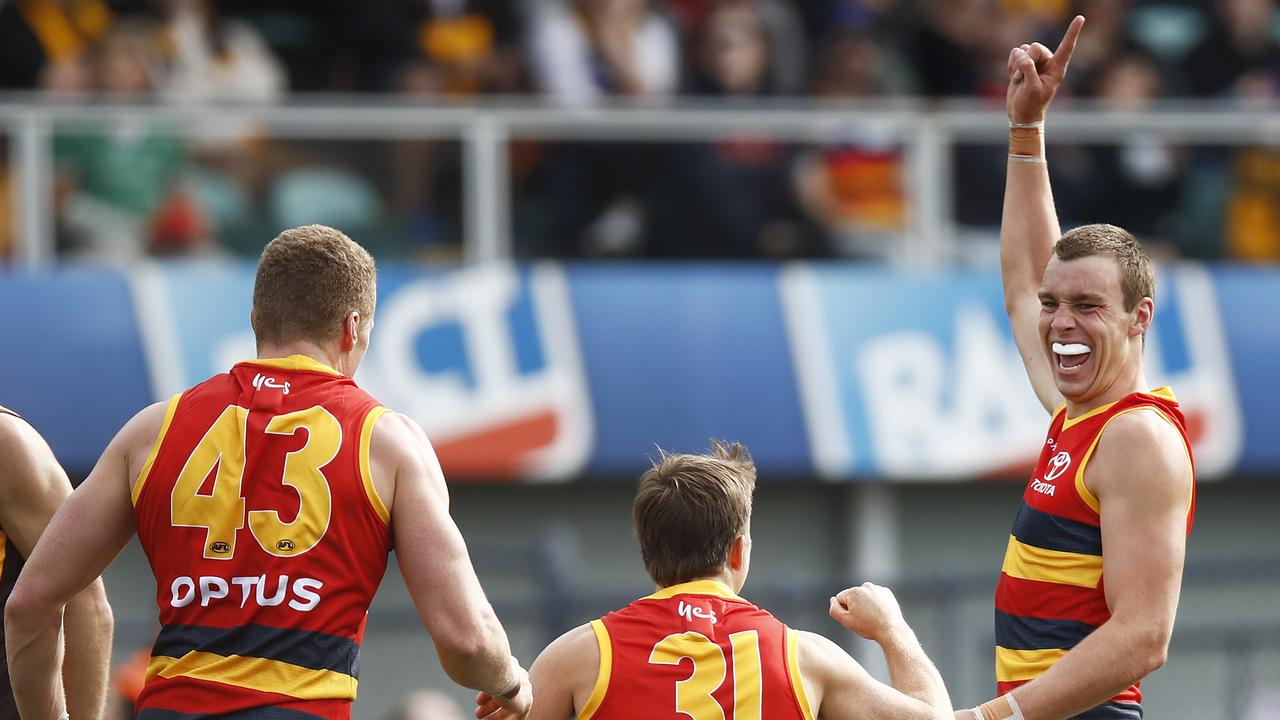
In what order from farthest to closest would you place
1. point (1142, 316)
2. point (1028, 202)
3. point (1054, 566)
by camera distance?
point (1028, 202) → point (1142, 316) → point (1054, 566)

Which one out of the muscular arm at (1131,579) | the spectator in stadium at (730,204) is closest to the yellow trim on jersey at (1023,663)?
the muscular arm at (1131,579)

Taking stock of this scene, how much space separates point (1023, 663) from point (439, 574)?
165 cm

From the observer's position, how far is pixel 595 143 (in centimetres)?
1052

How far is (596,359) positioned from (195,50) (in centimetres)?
327

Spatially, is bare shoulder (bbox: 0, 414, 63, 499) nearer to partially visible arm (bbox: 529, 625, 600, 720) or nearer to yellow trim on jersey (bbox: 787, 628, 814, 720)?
partially visible arm (bbox: 529, 625, 600, 720)

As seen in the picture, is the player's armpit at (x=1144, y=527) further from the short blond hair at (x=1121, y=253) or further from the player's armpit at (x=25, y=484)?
the player's armpit at (x=25, y=484)

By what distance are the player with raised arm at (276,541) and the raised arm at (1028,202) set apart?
2.06 m

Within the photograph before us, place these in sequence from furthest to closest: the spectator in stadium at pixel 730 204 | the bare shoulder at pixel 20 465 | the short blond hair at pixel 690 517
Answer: the spectator in stadium at pixel 730 204, the bare shoulder at pixel 20 465, the short blond hair at pixel 690 517

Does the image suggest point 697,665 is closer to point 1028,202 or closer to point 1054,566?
point 1054,566

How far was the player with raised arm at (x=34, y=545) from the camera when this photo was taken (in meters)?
4.52

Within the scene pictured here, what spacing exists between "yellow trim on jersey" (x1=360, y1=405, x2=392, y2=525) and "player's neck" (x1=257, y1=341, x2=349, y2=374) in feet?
0.72

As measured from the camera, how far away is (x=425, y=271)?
33.5 feet

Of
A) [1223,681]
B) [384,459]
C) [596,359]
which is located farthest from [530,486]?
[384,459]

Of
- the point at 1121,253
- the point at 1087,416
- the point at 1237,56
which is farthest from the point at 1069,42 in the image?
the point at 1237,56
